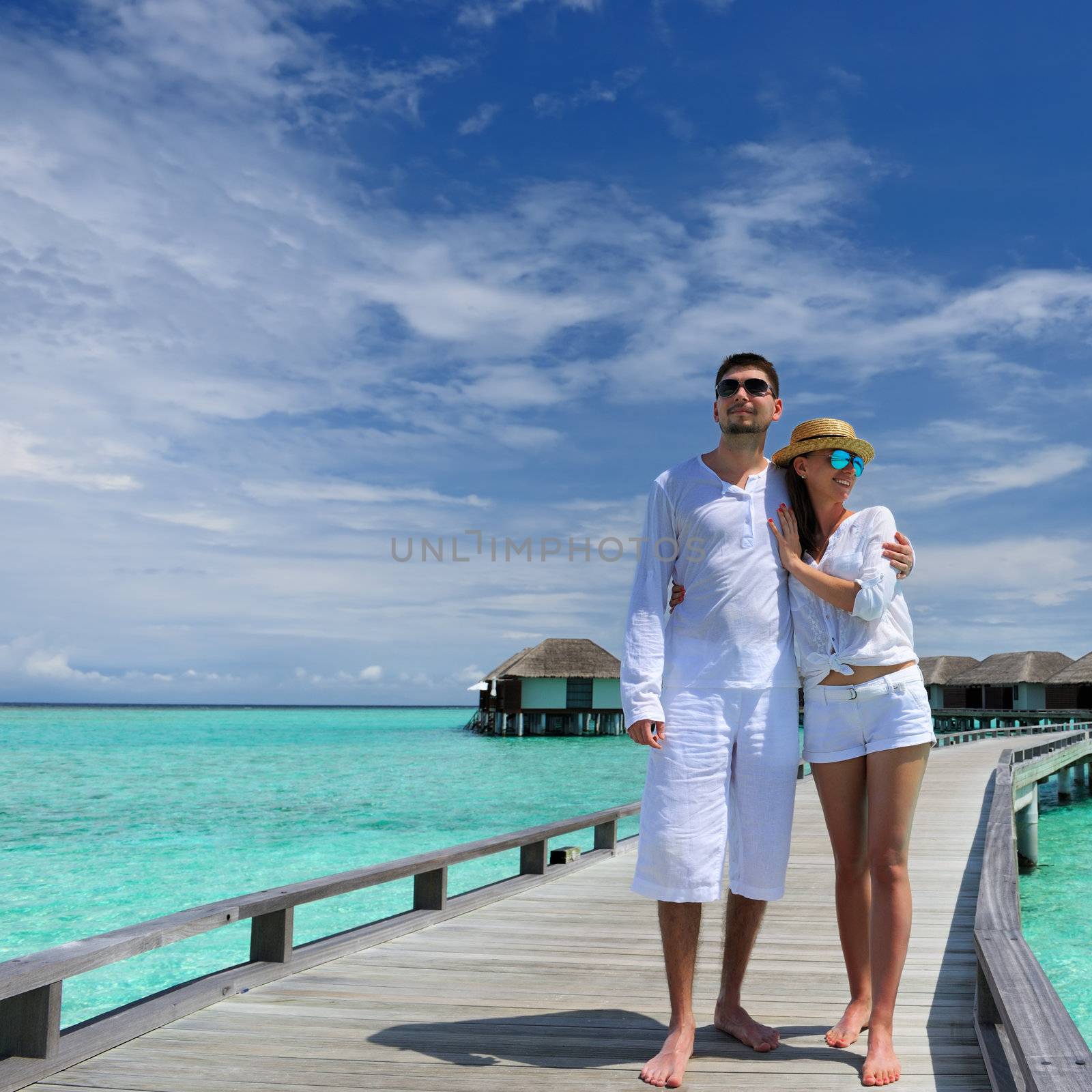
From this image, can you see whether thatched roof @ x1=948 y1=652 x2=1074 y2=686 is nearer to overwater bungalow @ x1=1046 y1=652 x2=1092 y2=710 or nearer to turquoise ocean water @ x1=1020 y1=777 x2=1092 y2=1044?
overwater bungalow @ x1=1046 y1=652 x2=1092 y2=710

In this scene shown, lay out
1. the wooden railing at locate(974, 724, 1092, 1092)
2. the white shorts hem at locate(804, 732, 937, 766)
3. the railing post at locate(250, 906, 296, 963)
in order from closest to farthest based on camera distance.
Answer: the wooden railing at locate(974, 724, 1092, 1092), the white shorts hem at locate(804, 732, 937, 766), the railing post at locate(250, 906, 296, 963)

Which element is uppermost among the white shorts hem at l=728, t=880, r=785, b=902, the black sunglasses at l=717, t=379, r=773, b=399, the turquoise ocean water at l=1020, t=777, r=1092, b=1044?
the black sunglasses at l=717, t=379, r=773, b=399

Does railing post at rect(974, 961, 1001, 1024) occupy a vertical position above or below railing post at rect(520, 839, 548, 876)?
above

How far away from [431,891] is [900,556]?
3522mm

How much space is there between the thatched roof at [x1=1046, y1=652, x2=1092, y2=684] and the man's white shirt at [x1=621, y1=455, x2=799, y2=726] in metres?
49.8

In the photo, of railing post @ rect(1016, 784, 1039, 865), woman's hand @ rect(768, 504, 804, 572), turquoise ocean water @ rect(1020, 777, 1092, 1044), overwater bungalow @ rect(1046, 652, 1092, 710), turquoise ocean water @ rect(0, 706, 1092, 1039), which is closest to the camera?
woman's hand @ rect(768, 504, 804, 572)

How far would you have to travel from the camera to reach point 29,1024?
280cm

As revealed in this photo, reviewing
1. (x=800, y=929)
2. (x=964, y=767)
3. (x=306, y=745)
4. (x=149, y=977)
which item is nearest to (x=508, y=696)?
(x=306, y=745)

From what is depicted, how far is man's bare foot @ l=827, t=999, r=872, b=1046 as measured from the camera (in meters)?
3.07

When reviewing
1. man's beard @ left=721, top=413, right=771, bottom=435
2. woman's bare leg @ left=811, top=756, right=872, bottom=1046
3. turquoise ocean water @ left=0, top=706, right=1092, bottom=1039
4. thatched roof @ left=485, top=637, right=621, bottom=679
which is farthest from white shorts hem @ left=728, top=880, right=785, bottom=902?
thatched roof @ left=485, top=637, right=621, bottom=679

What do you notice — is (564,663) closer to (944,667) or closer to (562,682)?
(562,682)

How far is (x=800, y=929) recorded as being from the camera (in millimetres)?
5262

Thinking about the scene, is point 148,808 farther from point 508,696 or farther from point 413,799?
point 508,696

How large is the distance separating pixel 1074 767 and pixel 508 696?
26.9 m
